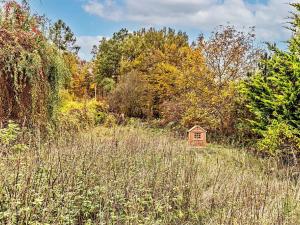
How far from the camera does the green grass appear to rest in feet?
10.2

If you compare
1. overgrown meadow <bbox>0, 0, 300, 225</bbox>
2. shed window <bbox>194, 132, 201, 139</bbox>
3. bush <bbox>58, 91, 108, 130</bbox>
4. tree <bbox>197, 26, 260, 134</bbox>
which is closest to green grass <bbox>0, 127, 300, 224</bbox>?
overgrown meadow <bbox>0, 0, 300, 225</bbox>

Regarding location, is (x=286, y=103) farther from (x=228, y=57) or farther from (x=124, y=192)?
(x=124, y=192)

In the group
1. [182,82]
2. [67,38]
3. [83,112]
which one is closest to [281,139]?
[182,82]

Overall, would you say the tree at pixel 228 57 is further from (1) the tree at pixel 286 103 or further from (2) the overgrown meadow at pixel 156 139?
(1) the tree at pixel 286 103

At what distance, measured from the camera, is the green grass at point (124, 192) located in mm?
3107

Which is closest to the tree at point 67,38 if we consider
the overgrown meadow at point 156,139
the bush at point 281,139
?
the overgrown meadow at point 156,139

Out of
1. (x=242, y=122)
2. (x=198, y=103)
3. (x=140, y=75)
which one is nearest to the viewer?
(x=242, y=122)

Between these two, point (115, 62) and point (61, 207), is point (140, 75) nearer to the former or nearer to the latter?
point (115, 62)

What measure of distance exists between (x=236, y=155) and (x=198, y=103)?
5.12 metres

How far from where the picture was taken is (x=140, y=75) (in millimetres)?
19234

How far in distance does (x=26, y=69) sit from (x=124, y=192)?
4.52 m

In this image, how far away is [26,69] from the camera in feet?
24.0

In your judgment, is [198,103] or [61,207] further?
[198,103]

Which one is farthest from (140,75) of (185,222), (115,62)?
(185,222)
